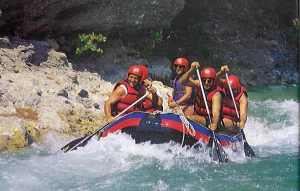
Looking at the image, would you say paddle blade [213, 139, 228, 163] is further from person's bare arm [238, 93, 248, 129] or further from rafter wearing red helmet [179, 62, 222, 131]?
person's bare arm [238, 93, 248, 129]

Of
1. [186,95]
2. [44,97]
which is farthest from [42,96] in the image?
[186,95]

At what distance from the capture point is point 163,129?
30.6 feet

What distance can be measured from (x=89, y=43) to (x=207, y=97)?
464 cm

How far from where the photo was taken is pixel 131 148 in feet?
30.9

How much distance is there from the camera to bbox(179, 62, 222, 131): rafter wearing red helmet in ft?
32.9

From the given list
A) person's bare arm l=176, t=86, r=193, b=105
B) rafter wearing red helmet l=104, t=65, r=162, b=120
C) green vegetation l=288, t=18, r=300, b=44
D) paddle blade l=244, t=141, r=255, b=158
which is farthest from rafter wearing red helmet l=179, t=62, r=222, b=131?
green vegetation l=288, t=18, r=300, b=44

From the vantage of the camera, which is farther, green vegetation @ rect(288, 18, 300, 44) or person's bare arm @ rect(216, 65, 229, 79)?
green vegetation @ rect(288, 18, 300, 44)

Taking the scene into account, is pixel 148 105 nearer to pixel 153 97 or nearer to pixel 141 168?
pixel 153 97

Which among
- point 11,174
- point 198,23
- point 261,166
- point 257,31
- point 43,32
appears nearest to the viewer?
point 11,174

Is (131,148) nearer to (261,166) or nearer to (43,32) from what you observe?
(261,166)

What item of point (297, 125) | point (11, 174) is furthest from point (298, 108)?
point (11, 174)

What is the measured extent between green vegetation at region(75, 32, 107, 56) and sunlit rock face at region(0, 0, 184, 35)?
0.29 meters

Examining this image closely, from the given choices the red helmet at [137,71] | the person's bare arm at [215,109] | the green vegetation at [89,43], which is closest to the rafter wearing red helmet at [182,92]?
the person's bare arm at [215,109]

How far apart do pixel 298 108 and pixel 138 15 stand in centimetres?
426
